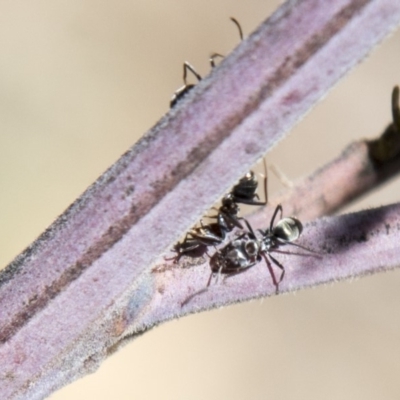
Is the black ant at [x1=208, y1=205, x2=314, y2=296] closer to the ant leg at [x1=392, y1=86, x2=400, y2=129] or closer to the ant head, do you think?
the ant head

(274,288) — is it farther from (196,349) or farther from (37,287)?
(196,349)

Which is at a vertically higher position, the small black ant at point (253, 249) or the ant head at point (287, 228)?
the small black ant at point (253, 249)

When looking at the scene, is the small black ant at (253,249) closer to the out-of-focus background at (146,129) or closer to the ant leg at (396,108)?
the ant leg at (396,108)

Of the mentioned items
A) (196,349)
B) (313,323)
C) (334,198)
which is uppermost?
(334,198)

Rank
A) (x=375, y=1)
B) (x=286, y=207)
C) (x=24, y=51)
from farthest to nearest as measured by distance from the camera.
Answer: (x=24, y=51)
(x=286, y=207)
(x=375, y=1)

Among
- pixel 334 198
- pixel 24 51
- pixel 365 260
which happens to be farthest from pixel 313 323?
pixel 365 260

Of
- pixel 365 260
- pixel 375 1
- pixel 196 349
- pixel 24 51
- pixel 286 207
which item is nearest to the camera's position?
pixel 375 1

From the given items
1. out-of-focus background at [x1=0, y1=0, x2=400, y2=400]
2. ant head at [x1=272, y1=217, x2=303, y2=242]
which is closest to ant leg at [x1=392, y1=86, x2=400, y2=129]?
ant head at [x1=272, y1=217, x2=303, y2=242]

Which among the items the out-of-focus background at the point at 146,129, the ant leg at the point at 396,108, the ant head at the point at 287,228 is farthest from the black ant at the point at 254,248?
the out-of-focus background at the point at 146,129
